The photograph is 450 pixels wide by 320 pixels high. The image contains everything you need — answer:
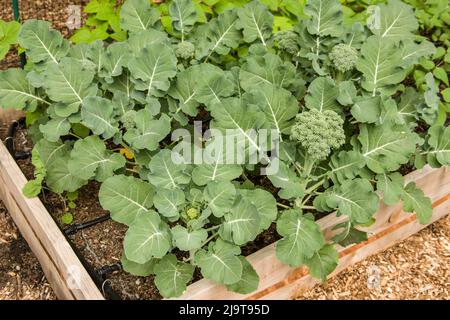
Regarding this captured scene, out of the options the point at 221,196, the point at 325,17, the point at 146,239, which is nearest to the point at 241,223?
the point at 221,196

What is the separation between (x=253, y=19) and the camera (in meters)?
2.85

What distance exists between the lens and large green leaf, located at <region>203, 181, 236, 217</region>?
2.21m

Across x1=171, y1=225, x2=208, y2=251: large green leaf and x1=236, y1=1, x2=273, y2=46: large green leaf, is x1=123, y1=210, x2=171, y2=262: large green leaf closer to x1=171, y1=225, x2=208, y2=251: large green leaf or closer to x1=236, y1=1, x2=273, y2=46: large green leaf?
x1=171, y1=225, x2=208, y2=251: large green leaf

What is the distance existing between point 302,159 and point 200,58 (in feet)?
2.24

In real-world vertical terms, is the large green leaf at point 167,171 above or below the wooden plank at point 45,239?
above

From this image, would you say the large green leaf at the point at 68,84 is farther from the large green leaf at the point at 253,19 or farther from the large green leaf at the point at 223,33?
the large green leaf at the point at 253,19

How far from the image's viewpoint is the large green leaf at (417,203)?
2502mm

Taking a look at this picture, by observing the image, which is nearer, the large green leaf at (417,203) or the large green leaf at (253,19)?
the large green leaf at (417,203)

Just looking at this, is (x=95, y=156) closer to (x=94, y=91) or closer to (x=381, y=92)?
(x=94, y=91)

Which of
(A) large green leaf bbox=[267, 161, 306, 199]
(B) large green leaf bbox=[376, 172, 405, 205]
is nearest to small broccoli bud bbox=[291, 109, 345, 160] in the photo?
(A) large green leaf bbox=[267, 161, 306, 199]

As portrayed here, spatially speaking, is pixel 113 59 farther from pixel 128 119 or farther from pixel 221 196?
pixel 221 196

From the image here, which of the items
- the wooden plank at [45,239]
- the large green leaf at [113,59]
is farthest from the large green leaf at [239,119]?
the wooden plank at [45,239]

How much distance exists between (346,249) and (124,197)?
42.6 inches

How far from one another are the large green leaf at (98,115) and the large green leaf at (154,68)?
20cm
